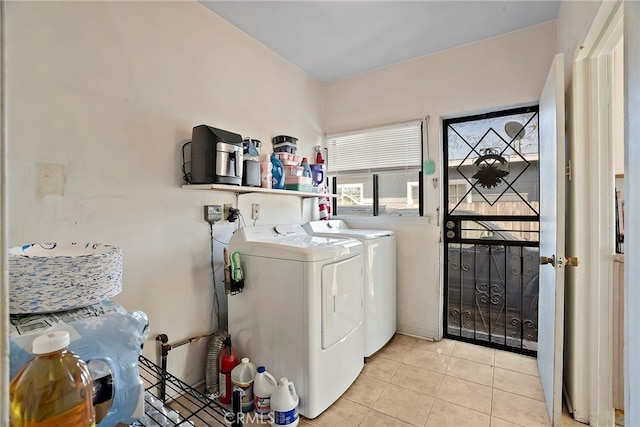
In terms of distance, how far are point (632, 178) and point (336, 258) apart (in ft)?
4.31

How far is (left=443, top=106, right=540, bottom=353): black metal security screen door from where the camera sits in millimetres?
2391

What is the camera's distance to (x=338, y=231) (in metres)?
2.58

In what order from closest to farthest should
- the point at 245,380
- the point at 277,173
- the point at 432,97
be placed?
the point at 245,380
the point at 277,173
the point at 432,97

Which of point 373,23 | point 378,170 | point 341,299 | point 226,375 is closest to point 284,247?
point 341,299

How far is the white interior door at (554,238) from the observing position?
4.93 feet

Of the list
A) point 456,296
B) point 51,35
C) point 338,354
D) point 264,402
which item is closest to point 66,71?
point 51,35

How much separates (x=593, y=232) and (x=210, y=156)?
2.15 m

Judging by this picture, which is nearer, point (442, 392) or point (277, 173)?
point (442, 392)

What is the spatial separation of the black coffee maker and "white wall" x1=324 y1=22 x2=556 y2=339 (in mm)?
1595

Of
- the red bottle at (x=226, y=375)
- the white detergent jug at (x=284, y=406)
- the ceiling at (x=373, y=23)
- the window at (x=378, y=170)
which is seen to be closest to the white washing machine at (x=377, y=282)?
the window at (x=378, y=170)

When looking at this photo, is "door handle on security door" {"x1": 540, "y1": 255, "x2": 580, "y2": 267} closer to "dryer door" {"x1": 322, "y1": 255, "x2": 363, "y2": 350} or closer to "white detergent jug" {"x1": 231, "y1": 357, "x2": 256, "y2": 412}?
"dryer door" {"x1": 322, "y1": 255, "x2": 363, "y2": 350}

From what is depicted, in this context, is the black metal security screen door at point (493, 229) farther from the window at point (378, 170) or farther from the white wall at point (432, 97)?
the window at point (378, 170)

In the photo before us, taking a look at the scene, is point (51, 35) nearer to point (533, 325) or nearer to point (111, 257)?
point (111, 257)

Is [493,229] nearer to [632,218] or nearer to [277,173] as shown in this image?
[277,173]
